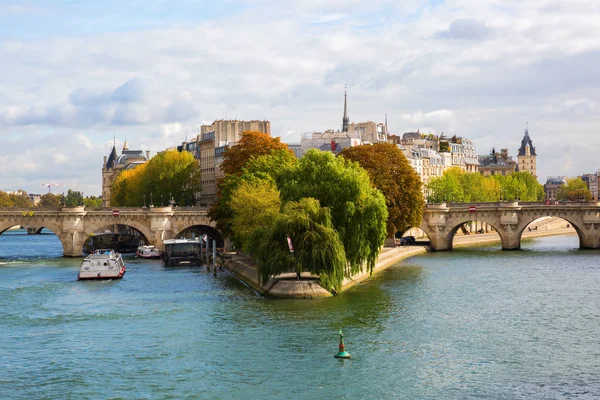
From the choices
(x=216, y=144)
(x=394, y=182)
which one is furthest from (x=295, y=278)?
(x=216, y=144)

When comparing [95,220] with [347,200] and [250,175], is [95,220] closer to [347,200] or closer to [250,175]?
[250,175]

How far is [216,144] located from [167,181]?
1037cm

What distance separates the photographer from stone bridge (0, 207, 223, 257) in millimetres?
92125

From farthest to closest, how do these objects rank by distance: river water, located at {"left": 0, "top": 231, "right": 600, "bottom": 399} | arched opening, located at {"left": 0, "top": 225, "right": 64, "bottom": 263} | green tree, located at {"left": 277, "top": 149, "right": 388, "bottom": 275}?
arched opening, located at {"left": 0, "top": 225, "right": 64, "bottom": 263}, green tree, located at {"left": 277, "top": 149, "right": 388, "bottom": 275}, river water, located at {"left": 0, "top": 231, "right": 600, "bottom": 399}

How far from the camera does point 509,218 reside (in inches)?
3856

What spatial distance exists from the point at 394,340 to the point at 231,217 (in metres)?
41.7

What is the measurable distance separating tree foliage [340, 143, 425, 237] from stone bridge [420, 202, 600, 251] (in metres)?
10.7

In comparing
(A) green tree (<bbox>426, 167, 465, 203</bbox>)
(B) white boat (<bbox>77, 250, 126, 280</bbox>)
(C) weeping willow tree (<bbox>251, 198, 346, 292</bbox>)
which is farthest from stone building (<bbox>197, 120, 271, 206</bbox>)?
(C) weeping willow tree (<bbox>251, 198, 346, 292</bbox>)

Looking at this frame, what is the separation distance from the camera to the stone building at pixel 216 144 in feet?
421

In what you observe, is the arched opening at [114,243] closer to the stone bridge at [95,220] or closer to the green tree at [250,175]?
the stone bridge at [95,220]

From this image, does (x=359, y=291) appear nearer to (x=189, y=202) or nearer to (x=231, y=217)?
(x=231, y=217)

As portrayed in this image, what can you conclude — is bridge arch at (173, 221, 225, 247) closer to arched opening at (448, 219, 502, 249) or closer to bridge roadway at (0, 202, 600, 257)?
bridge roadway at (0, 202, 600, 257)

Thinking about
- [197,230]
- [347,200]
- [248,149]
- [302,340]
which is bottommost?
[302,340]

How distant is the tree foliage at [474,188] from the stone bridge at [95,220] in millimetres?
47276
